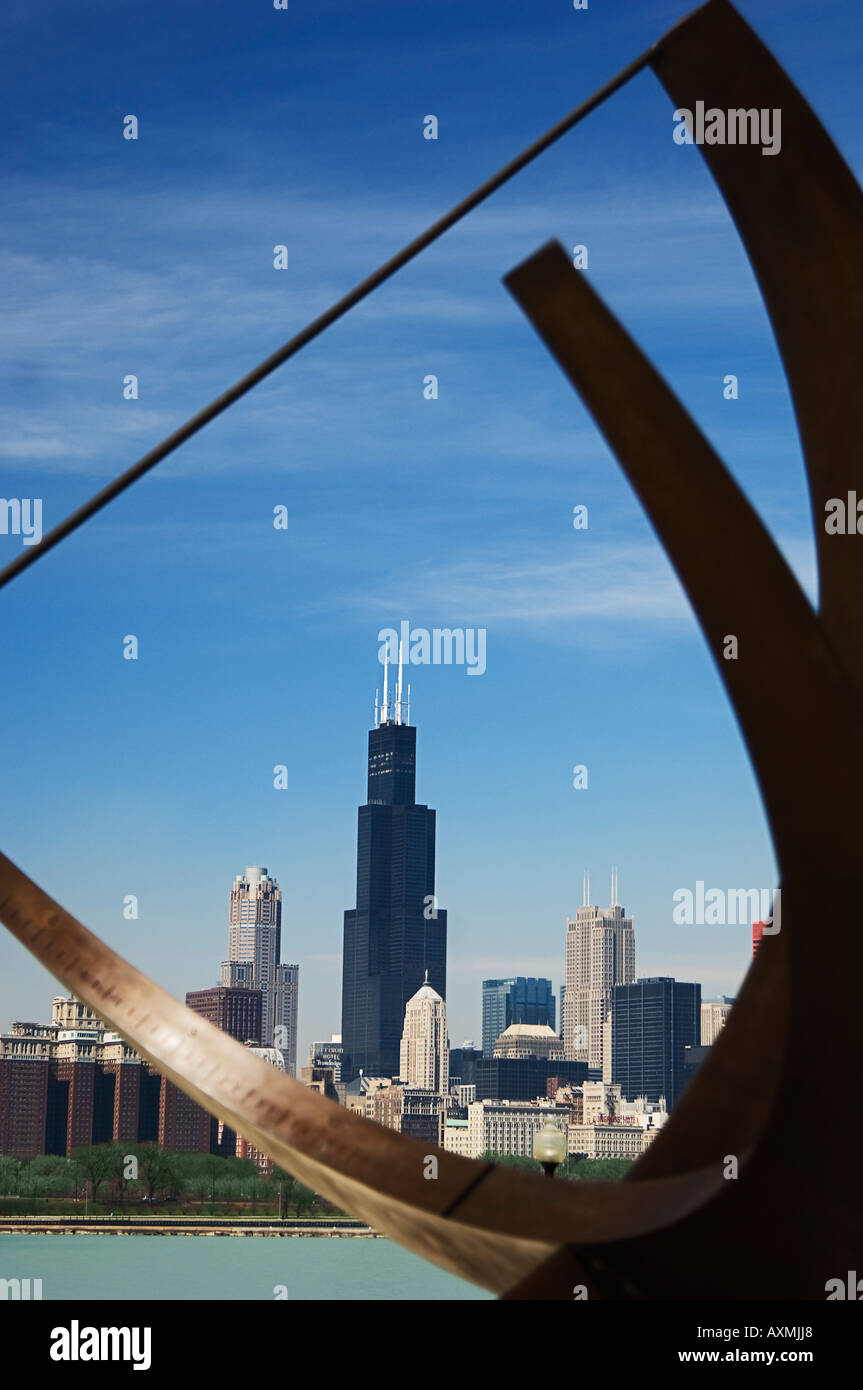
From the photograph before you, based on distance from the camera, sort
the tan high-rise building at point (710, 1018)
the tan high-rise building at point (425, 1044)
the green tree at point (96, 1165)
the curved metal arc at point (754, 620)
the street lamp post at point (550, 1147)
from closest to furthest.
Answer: the curved metal arc at point (754, 620) → the street lamp post at point (550, 1147) → the green tree at point (96, 1165) → the tan high-rise building at point (710, 1018) → the tan high-rise building at point (425, 1044)

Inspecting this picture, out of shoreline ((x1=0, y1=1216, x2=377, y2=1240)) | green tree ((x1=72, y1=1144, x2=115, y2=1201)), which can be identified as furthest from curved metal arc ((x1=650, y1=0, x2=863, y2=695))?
green tree ((x1=72, y1=1144, x2=115, y2=1201))

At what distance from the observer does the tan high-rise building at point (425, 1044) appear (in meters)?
134

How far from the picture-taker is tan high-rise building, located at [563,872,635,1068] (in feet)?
497

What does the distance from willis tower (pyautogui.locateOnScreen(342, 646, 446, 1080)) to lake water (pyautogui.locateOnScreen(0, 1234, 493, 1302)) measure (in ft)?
304

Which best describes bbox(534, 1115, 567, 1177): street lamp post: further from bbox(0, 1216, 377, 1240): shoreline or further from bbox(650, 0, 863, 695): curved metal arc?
bbox(0, 1216, 377, 1240): shoreline

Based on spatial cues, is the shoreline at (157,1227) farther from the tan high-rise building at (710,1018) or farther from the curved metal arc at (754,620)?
the tan high-rise building at (710,1018)

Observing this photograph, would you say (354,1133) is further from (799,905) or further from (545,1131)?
(545,1131)

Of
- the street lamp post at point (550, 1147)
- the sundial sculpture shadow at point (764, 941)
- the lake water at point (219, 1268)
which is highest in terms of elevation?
the sundial sculpture shadow at point (764, 941)

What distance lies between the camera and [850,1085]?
412 centimetres

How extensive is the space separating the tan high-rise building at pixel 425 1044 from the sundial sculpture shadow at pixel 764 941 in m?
128

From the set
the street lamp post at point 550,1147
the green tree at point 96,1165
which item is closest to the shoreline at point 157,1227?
the green tree at point 96,1165
